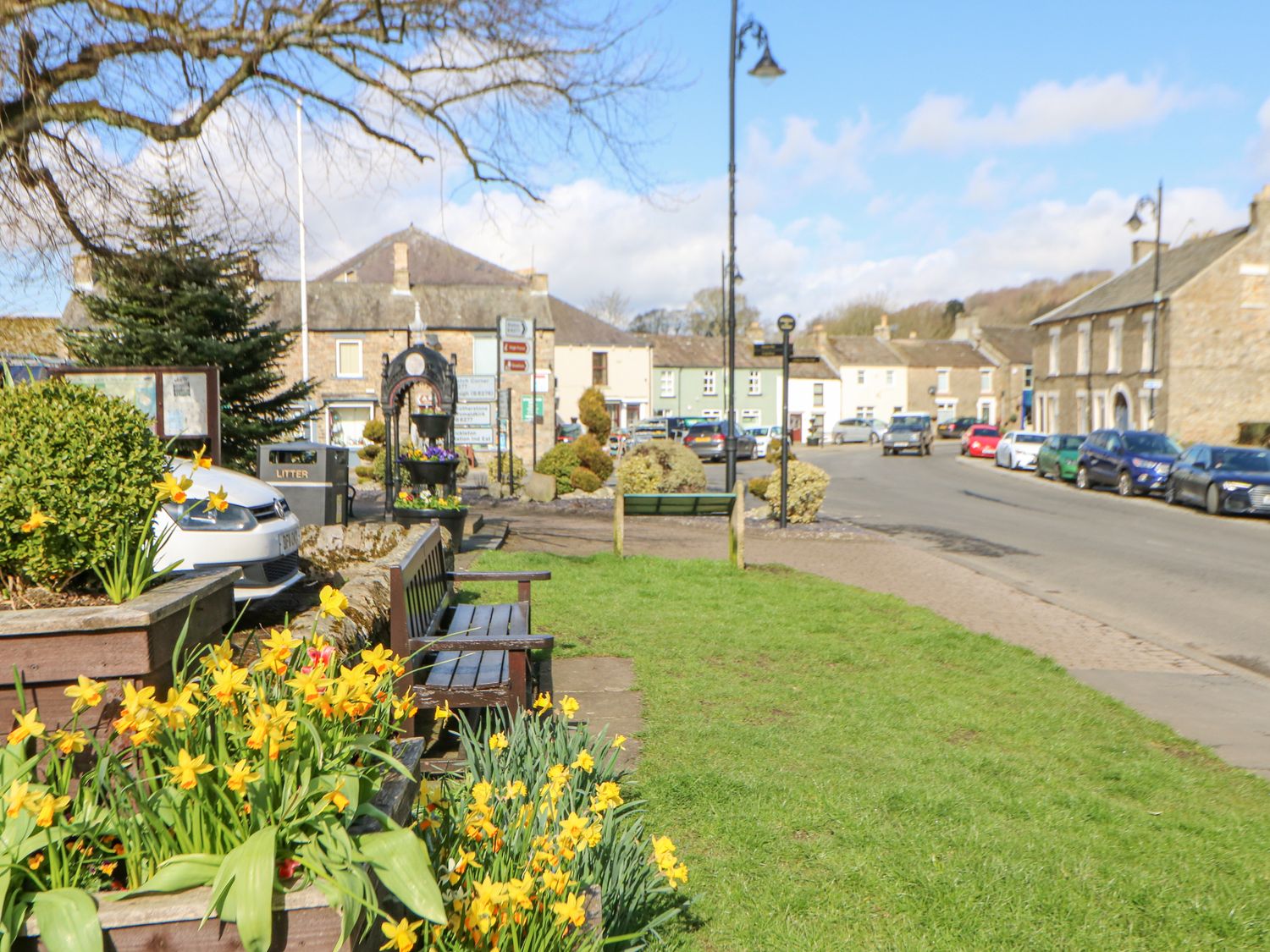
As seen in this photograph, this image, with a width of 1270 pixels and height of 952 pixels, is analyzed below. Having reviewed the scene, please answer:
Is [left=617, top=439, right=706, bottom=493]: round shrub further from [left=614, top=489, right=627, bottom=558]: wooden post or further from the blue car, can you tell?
the blue car

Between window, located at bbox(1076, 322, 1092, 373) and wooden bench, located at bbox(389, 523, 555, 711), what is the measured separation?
4810cm

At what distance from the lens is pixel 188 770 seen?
2160 mm

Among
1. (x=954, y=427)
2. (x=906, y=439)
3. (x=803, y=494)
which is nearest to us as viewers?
(x=803, y=494)

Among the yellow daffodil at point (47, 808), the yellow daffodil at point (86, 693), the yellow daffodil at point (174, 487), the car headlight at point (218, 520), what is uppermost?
the yellow daffodil at point (174, 487)

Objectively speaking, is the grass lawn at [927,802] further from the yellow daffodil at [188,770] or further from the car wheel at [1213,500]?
the car wheel at [1213,500]

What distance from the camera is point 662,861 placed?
296 centimetres

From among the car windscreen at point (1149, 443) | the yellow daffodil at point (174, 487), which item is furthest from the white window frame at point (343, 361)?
the yellow daffodil at point (174, 487)

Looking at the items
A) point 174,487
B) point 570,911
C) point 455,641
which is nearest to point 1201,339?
point 455,641

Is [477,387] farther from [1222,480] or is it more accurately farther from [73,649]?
[73,649]

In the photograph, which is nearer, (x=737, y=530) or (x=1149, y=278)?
(x=737, y=530)

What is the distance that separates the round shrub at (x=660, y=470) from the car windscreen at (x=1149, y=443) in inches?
536

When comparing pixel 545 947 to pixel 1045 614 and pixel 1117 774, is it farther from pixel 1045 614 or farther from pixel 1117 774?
pixel 1045 614

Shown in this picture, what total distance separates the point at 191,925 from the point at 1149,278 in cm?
5028

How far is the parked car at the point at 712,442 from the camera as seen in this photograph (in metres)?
45.8
